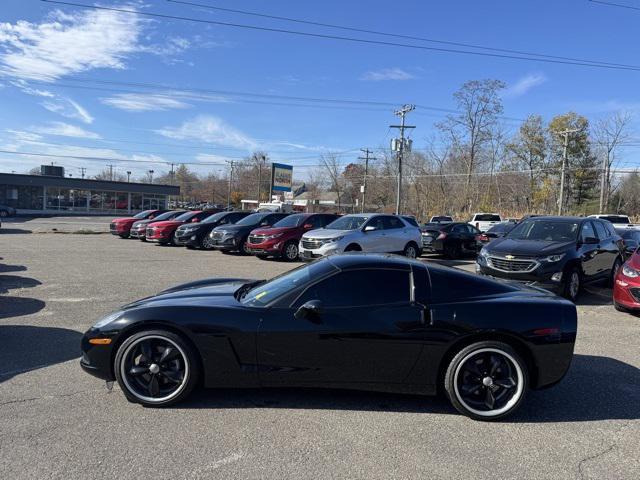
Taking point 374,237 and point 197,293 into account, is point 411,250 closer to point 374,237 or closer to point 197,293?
point 374,237

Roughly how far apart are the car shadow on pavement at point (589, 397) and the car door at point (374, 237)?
9336 millimetres

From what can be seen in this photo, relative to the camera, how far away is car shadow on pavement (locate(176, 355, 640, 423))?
4.25 meters

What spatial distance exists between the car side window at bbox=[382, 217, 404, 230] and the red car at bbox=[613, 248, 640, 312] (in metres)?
7.70

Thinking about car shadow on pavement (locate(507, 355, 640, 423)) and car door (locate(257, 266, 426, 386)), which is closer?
car door (locate(257, 266, 426, 386))

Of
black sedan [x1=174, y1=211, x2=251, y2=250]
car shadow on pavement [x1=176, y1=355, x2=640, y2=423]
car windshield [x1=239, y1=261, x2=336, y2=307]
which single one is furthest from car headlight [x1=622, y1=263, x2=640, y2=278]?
black sedan [x1=174, y1=211, x2=251, y2=250]

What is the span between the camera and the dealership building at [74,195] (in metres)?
56.0

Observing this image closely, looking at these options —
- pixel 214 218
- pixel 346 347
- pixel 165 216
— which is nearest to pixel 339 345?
pixel 346 347

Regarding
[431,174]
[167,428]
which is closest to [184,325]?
[167,428]

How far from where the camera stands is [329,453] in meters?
3.45

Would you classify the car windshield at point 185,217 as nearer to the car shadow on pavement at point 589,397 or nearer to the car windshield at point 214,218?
the car windshield at point 214,218

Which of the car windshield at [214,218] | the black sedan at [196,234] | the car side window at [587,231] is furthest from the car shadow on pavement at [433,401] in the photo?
the car windshield at [214,218]

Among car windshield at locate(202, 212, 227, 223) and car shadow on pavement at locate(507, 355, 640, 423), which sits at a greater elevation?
car windshield at locate(202, 212, 227, 223)

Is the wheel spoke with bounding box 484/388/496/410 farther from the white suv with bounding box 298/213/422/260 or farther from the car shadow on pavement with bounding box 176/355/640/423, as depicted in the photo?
the white suv with bounding box 298/213/422/260

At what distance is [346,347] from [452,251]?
50.2 ft
